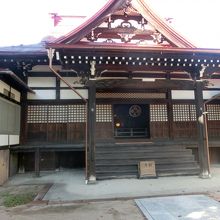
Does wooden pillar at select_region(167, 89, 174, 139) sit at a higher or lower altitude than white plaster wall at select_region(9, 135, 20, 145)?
higher

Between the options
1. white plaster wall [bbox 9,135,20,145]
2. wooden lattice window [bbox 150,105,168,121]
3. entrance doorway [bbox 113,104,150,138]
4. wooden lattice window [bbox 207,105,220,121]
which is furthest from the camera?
entrance doorway [bbox 113,104,150,138]

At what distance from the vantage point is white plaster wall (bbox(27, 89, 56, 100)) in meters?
11.0

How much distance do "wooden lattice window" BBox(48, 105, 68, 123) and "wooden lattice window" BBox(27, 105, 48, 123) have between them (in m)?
0.20

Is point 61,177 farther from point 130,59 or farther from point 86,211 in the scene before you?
point 130,59

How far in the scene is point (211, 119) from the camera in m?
12.0

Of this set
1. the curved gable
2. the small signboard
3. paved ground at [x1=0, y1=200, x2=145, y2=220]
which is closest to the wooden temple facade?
the curved gable

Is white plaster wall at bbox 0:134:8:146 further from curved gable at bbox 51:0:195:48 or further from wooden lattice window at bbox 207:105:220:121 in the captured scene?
wooden lattice window at bbox 207:105:220:121

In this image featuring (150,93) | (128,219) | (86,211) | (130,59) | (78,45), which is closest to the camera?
(128,219)

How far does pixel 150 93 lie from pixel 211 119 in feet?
10.2

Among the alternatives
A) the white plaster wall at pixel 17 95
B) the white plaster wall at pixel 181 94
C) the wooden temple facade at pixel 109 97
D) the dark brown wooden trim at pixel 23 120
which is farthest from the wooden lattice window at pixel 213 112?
the white plaster wall at pixel 17 95

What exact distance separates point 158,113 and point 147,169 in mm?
3275

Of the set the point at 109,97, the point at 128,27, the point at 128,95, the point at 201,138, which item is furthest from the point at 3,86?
the point at 201,138

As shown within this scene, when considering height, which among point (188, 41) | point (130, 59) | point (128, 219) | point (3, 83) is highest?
point (188, 41)

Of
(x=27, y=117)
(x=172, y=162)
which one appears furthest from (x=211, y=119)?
(x=27, y=117)
